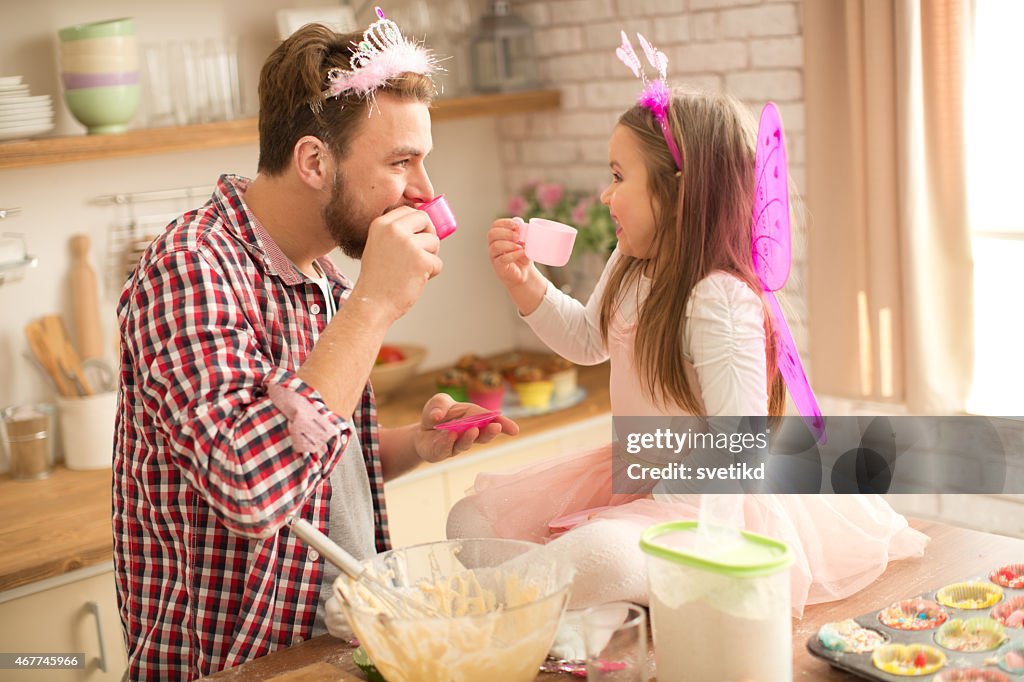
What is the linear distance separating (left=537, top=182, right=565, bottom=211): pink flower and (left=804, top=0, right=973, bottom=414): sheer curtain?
2.98 feet

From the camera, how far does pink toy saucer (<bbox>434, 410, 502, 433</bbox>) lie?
185 centimetres

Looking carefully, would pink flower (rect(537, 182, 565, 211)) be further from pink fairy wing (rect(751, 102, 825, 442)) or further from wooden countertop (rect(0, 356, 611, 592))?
pink fairy wing (rect(751, 102, 825, 442))

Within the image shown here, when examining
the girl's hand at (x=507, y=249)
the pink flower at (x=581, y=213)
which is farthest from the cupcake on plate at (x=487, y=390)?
the girl's hand at (x=507, y=249)

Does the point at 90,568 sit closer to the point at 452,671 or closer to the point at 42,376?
the point at 42,376

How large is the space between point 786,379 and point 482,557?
0.60 meters

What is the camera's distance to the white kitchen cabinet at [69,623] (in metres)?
2.33

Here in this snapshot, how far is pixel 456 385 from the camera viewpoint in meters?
3.11

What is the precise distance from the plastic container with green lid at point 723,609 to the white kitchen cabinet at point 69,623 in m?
1.54

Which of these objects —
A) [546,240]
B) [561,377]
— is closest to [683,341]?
[546,240]

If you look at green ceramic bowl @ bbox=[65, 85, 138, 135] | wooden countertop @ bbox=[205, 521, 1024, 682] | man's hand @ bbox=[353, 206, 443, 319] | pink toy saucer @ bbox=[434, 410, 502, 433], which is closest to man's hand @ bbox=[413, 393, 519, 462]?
pink toy saucer @ bbox=[434, 410, 502, 433]

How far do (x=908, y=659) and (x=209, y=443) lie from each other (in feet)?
2.91

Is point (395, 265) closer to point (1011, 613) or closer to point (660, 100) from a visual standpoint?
point (660, 100)

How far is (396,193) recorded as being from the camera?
1.88 metres

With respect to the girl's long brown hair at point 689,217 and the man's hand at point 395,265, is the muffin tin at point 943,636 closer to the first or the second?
the girl's long brown hair at point 689,217
